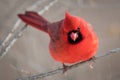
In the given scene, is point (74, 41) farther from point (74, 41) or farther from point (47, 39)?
point (47, 39)

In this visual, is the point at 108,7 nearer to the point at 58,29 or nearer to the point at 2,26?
the point at 2,26

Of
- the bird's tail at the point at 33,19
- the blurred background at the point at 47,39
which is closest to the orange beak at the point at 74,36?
the bird's tail at the point at 33,19

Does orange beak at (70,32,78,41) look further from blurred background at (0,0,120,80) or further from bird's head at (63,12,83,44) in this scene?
blurred background at (0,0,120,80)

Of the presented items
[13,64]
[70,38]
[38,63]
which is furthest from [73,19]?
[38,63]

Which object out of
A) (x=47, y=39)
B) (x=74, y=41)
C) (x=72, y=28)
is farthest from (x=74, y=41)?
(x=47, y=39)

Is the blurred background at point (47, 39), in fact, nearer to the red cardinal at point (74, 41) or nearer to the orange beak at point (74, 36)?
the red cardinal at point (74, 41)
